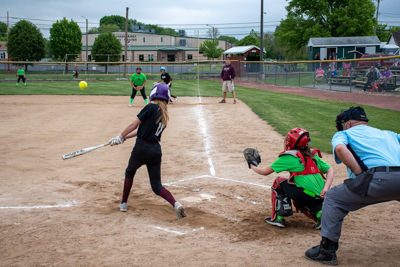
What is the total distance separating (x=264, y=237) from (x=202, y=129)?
839cm

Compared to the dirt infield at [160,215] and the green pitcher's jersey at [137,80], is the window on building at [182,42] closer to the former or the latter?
the green pitcher's jersey at [137,80]

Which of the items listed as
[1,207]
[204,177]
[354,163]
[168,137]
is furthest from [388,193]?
[168,137]

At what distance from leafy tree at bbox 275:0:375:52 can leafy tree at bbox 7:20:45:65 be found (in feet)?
121

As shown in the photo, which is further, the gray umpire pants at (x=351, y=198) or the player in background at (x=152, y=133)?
the player in background at (x=152, y=133)

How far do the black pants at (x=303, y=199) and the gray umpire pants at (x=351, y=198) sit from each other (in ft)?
2.81

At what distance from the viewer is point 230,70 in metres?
20.8

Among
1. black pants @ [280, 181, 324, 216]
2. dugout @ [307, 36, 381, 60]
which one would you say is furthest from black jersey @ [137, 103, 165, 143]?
dugout @ [307, 36, 381, 60]

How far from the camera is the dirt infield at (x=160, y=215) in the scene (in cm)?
439

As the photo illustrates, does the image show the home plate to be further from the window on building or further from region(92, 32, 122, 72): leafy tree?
the window on building

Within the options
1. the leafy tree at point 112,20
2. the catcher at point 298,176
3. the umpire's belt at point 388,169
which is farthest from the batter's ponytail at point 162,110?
the leafy tree at point 112,20

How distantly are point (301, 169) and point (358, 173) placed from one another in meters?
1.14

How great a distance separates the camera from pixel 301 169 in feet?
16.4

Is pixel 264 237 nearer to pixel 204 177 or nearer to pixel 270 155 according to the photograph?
pixel 204 177

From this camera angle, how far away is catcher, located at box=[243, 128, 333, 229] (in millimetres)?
4930
